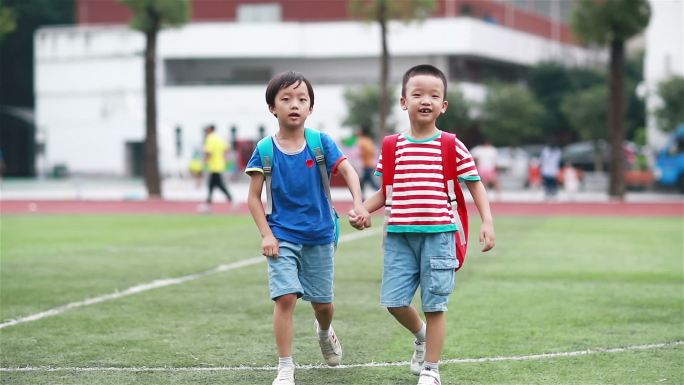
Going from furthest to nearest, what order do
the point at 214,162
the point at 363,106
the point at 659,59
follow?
1. the point at 363,106
2. the point at 659,59
3. the point at 214,162

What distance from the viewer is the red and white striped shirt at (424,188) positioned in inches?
271

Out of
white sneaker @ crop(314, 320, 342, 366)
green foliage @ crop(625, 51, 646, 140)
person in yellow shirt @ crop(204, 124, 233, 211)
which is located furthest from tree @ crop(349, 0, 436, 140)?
white sneaker @ crop(314, 320, 342, 366)

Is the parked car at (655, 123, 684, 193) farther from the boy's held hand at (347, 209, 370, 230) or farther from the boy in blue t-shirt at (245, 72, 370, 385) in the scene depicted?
the boy's held hand at (347, 209, 370, 230)

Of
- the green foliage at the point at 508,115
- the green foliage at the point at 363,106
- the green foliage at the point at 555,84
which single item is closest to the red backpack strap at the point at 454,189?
the green foliage at the point at 363,106

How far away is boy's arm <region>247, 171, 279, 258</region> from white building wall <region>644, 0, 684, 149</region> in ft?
137

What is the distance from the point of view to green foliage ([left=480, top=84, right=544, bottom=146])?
62.5 meters

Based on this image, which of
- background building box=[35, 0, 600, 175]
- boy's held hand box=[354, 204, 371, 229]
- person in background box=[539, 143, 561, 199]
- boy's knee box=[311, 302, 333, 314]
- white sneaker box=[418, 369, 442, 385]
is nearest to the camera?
white sneaker box=[418, 369, 442, 385]

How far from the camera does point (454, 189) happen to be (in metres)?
7.00

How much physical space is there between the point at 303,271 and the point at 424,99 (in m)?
1.19

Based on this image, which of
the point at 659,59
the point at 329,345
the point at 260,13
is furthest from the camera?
the point at 260,13

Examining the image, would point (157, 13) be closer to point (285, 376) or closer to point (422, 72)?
point (422, 72)

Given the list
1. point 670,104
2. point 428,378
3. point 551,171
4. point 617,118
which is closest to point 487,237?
point 428,378

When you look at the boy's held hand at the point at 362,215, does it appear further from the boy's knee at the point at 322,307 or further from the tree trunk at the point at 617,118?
the tree trunk at the point at 617,118

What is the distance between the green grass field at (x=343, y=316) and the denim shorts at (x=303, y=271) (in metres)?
0.48
